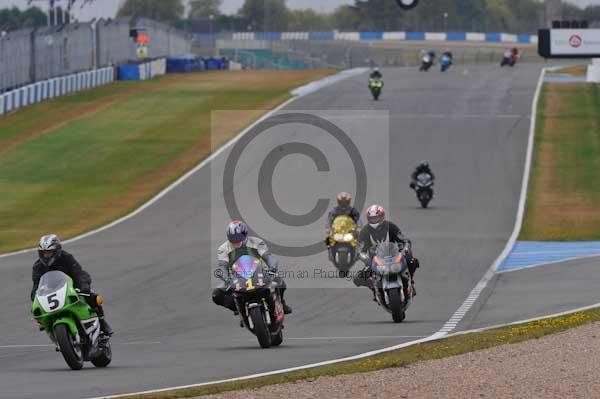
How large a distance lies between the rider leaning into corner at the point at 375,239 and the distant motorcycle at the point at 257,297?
3186mm

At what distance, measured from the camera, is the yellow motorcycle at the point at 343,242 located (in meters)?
24.7

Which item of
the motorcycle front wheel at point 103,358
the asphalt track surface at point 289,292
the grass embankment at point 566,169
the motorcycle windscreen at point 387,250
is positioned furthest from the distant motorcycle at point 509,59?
the motorcycle front wheel at point 103,358

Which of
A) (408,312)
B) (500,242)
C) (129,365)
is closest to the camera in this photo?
(129,365)

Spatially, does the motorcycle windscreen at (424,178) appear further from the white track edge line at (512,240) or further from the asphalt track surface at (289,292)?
the white track edge line at (512,240)

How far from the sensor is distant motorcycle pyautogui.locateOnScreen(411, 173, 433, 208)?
117ft

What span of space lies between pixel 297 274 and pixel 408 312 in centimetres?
517

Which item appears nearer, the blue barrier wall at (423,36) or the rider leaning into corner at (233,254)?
the rider leaning into corner at (233,254)

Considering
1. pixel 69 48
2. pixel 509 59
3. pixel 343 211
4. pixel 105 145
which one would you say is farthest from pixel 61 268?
pixel 509 59

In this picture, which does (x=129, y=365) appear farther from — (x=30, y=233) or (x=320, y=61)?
(x=320, y=61)

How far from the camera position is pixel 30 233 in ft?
112

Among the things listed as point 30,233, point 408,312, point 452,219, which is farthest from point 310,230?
point 408,312

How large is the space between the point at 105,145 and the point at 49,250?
37964mm

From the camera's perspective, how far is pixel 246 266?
15.9m

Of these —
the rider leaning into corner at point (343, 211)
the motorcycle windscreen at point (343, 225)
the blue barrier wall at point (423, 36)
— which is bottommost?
the motorcycle windscreen at point (343, 225)
